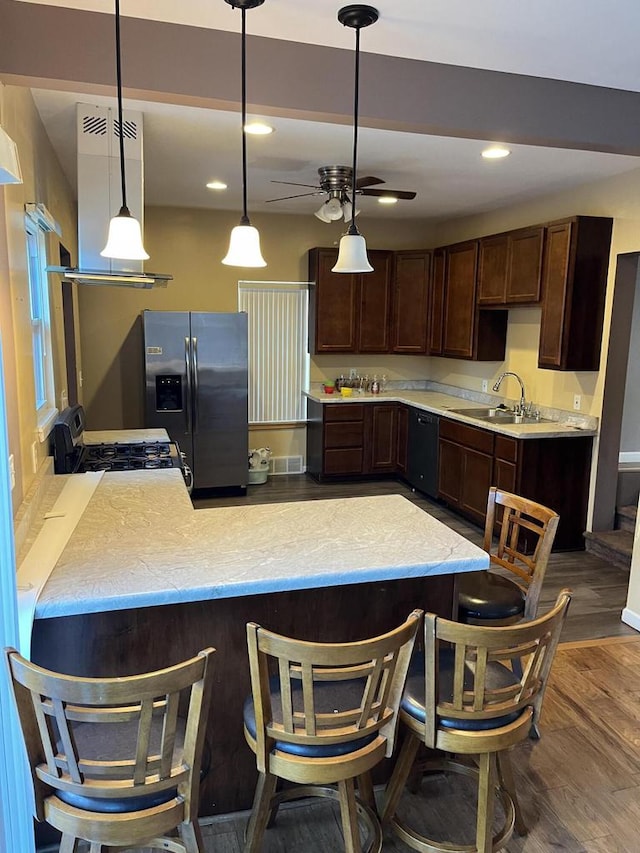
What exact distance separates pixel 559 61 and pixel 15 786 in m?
3.01

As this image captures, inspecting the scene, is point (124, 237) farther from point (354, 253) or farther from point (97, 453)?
point (97, 453)

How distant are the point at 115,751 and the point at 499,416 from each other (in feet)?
14.6

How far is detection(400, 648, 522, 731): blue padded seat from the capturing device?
1.63 m

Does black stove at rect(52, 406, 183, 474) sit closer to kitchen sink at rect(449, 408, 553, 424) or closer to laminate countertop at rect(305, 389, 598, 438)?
laminate countertop at rect(305, 389, 598, 438)

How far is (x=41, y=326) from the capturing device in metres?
3.22

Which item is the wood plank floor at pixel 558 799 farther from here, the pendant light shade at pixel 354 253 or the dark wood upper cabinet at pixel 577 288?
the dark wood upper cabinet at pixel 577 288

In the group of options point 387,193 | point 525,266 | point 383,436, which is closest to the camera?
point 387,193

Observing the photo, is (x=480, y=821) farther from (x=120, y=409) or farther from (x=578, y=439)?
(x=120, y=409)

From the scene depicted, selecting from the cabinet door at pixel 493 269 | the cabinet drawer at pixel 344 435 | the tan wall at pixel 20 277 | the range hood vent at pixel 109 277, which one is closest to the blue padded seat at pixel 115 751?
the tan wall at pixel 20 277

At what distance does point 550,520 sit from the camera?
2273 mm

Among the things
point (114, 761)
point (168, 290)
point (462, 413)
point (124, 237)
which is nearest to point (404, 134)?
point (124, 237)

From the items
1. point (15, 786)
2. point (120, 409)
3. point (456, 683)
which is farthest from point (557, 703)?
point (120, 409)

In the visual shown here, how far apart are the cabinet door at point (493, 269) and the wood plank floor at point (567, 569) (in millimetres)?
1901

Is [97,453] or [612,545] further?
[612,545]
